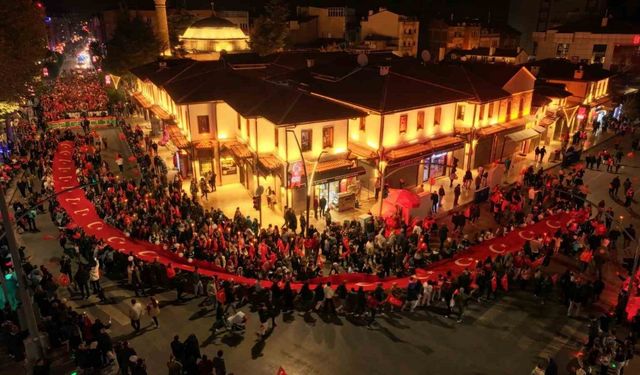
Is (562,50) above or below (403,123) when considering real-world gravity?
above

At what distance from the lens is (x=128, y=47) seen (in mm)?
56000

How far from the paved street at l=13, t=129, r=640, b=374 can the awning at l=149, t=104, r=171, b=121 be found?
835 inches

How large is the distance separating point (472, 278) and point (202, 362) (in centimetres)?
1072

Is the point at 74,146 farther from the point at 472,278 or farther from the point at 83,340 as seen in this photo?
the point at 472,278

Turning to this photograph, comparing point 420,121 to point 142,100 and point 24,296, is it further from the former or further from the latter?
point 142,100

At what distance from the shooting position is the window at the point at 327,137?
27.1 metres

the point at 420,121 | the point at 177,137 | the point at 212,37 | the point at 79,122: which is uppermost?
the point at 212,37

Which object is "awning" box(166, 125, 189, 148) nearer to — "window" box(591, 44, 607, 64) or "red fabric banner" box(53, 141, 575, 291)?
"red fabric banner" box(53, 141, 575, 291)

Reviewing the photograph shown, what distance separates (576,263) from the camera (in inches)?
832

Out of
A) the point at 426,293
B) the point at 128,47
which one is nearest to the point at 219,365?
the point at 426,293

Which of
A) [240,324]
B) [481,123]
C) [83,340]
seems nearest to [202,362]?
[240,324]

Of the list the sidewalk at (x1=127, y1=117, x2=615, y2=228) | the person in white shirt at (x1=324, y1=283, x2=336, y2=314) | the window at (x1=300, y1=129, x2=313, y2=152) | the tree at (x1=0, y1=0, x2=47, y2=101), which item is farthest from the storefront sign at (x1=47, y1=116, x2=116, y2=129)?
the person in white shirt at (x1=324, y1=283, x2=336, y2=314)

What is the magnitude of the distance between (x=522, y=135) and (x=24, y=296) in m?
33.9

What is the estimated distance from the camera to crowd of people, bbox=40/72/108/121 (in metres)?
46.2
